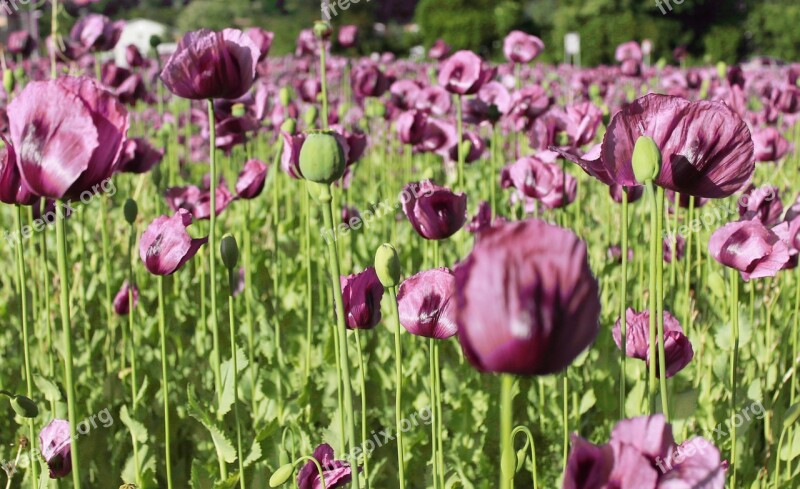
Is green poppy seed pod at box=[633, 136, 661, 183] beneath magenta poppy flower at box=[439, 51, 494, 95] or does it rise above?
beneath

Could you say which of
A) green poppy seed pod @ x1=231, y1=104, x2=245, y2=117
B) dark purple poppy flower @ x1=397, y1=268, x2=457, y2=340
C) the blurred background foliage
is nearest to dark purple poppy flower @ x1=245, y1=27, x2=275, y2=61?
green poppy seed pod @ x1=231, y1=104, x2=245, y2=117

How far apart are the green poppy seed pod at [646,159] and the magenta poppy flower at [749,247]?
0.41m

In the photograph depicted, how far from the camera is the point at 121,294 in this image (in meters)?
1.72

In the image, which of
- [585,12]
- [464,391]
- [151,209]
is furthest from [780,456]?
[585,12]

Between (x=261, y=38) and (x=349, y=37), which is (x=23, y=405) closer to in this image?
(x=261, y=38)

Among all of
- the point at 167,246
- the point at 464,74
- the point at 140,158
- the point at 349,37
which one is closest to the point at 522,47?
the point at 349,37

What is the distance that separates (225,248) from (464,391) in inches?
21.8

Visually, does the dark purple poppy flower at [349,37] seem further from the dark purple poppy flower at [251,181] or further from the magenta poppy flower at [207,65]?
the magenta poppy flower at [207,65]

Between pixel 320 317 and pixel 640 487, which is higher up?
pixel 640 487

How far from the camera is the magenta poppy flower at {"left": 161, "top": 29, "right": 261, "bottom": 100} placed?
1172mm

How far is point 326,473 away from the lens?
952 mm

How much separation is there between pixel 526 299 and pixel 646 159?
0.28m

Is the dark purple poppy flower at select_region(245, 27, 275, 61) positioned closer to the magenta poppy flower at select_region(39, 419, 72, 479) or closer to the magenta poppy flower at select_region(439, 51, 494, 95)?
the magenta poppy flower at select_region(439, 51, 494, 95)

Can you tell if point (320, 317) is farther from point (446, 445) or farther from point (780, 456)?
point (780, 456)
